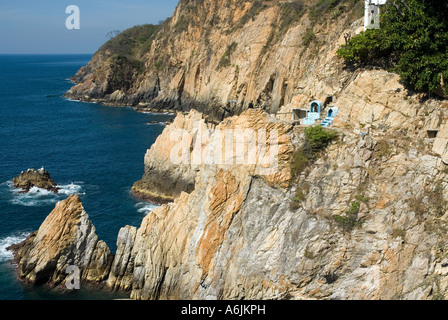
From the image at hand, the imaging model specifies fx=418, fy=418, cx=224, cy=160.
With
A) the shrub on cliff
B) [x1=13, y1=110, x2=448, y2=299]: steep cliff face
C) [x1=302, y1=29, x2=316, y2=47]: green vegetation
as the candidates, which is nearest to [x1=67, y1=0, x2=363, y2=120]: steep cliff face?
[x1=302, y1=29, x2=316, y2=47]: green vegetation

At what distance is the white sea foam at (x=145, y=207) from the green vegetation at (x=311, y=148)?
23448 mm

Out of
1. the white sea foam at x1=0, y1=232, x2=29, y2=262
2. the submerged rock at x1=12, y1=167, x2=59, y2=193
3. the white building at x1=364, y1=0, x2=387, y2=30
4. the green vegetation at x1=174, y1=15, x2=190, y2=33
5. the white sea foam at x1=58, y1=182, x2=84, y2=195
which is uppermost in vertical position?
the green vegetation at x1=174, y1=15, x2=190, y2=33

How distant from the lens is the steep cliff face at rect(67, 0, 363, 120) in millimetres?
58500

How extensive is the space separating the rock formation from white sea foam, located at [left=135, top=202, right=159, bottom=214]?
39.7 feet

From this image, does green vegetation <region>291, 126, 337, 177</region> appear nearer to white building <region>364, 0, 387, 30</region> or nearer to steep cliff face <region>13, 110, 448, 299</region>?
steep cliff face <region>13, 110, 448, 299</region>

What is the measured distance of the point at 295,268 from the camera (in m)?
24.9

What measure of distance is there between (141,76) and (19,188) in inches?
2671

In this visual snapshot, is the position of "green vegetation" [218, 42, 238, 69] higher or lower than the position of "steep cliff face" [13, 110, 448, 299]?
higher

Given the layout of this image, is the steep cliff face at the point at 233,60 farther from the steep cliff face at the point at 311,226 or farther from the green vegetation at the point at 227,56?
the steep cliff face at the point at 311,226

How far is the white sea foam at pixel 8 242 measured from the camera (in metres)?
36.6

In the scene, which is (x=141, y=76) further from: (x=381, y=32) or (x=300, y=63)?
(x=381, y=32)

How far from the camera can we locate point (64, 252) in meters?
33.3
